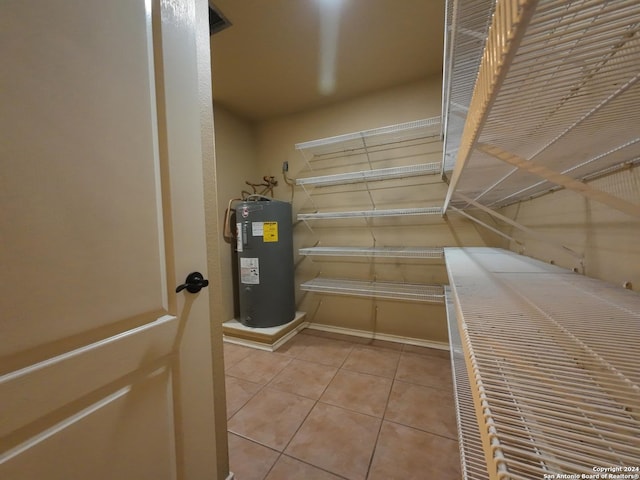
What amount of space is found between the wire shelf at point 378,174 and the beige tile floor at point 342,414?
155 cm

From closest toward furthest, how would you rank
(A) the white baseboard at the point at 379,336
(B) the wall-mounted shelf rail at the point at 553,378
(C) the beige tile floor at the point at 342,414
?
(B) the wall-mounted shelf rail at the point at 553,378, (C) the beige tile floor at the point at 342,414, (A) the white baseboard at the point at 379,336

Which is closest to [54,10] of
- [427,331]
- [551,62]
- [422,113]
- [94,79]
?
[94,79]

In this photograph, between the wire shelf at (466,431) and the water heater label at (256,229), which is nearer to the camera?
the wire shelf at (466,431)

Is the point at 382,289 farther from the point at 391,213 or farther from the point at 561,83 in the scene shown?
A: the point at 561,83

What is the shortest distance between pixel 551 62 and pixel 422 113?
1.93 m

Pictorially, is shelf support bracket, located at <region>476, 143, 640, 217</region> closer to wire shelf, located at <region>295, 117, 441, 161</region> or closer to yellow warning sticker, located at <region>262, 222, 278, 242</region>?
wire shelf, located at <region>295, 117, 441, 161</region>

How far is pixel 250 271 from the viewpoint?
7.29 ft

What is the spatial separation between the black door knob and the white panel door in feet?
0.07

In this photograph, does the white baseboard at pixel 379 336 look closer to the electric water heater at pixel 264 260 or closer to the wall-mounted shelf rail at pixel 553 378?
the electric water heater at pixel 264 260

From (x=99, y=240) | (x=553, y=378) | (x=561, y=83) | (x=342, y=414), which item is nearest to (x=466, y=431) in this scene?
(x=553, y=378)

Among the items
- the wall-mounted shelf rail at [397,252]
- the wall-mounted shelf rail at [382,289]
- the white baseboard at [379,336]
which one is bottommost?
the white baseboard at [379,336]

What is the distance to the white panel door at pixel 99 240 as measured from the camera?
0.40 meters

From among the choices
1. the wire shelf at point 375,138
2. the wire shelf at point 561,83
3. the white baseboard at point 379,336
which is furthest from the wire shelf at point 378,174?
the white baseboard at point 379,336

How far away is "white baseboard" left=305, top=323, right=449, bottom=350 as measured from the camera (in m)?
2.09
